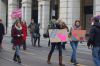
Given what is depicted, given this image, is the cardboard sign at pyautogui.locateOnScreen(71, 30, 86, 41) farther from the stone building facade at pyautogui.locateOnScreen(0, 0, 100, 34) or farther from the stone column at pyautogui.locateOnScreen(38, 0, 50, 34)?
the stone column at pyautogui.locateOnScreen(38, 0, 50, 34)

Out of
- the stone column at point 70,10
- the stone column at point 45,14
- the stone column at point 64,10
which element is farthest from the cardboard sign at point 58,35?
the stone column at point 45,14

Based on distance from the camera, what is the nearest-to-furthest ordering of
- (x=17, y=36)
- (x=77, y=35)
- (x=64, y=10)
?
(x=77, y=35)
(x=17, y=36)
(x=64, y=10)

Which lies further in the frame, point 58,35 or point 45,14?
point 45,14

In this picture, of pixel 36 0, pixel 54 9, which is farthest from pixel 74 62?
pixel 36 0

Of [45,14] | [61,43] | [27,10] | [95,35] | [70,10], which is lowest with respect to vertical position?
[61,43]

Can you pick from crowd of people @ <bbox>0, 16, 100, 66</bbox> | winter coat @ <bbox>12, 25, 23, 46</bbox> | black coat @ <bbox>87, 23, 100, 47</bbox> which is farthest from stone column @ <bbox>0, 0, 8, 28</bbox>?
black coat @ <bbox>87, 23, 100, 47</bbox>

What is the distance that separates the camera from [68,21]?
38.3m

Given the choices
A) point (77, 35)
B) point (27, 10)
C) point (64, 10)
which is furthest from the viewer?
point (27, 10)

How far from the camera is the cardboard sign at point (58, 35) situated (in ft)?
54.3

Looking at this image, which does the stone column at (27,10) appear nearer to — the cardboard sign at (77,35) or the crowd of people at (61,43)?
the crowd of people at (61,43)

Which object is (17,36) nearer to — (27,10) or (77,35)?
(77,35)

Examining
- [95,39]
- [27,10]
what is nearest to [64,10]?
[27,10]

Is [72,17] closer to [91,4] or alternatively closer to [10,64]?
[91,4]

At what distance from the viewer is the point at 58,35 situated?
54.6 feet
